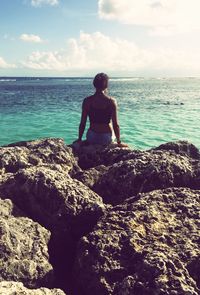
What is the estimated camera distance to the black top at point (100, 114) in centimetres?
888

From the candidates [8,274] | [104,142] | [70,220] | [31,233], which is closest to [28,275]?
[8,274]

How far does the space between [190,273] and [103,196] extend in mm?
2293

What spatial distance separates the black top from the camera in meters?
8.88

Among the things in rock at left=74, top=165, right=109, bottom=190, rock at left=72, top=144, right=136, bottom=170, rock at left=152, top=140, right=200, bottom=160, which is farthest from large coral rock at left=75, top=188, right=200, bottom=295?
rock at left=152, top=140, right=200, bottom=160

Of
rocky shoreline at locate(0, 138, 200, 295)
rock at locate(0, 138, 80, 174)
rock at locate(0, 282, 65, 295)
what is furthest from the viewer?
rock at locate(0, 138, 80, 174)

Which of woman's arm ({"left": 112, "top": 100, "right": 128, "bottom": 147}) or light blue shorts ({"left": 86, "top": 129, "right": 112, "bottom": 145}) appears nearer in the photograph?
woman's arm ({"left": 112, "top": 100, "right": 128, "bottom": 147})

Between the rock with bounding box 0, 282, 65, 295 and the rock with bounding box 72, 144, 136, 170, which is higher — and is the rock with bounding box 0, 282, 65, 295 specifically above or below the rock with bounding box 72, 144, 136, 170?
below

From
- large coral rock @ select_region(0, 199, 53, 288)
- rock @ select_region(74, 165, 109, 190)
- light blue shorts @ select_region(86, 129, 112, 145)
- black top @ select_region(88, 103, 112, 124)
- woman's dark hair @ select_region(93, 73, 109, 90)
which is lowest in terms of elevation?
large coral rock @ select_region(0, 199, 53, 288)

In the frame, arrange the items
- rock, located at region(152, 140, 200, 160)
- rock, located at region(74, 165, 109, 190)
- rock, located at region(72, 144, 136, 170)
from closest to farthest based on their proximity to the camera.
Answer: rock, located at region(74, 165, 109, 190) < rock, located at region(72, 144, 136, 170) < rock, located at region(152, 140, 200, 160)

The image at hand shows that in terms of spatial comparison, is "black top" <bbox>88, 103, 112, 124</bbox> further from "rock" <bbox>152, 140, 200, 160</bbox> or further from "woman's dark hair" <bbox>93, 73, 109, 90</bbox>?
"rock" <bbox>152, 140, 200, 160</bbox>

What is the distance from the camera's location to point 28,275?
393 centimetres

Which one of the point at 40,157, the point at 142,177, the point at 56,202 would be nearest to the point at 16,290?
the point at 56,202

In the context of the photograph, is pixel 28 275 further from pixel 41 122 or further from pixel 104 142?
pixel 41 122

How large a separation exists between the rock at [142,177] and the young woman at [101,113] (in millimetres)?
2765
